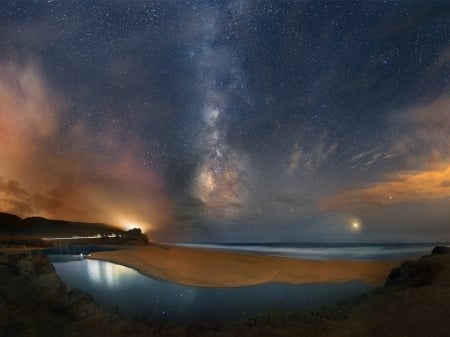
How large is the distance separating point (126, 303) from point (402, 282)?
1440 cm

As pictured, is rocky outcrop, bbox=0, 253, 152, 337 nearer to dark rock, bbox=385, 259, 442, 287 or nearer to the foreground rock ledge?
the foreground rock ledge

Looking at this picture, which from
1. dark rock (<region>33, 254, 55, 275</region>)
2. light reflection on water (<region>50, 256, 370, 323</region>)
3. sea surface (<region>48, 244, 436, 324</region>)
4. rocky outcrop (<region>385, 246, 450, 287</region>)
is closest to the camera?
dark rock (<region>33, 254, 55, 275</region>)

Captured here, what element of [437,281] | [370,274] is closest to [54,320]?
[437,281]

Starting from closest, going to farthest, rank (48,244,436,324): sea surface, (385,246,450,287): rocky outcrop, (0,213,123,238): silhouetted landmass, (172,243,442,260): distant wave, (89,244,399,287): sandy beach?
1. (385,246,450,287): rocky outcrop
2. (48,244,436,324): sea surface
3. (89,244,399,287): sandy beach
4. (172,243,442,260): distant wave
5. (0,213,123,238): silhouetted landmass

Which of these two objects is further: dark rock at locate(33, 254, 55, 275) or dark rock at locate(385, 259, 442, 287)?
dark rock at locate(385, 259, 442, 287)

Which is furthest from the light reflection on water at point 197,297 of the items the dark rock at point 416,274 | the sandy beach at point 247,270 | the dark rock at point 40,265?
the dark rock at point 40,265

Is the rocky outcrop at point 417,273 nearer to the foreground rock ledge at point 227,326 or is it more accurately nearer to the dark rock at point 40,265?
the foreground rock ledge at point 227,326

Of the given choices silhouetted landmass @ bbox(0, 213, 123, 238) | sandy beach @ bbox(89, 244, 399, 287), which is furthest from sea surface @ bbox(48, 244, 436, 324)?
silhouetted landmass @ bbox(0, 213, 123, 238)

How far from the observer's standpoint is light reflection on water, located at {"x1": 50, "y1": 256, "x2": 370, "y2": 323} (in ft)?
47.2

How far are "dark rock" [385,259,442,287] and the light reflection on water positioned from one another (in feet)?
10.5

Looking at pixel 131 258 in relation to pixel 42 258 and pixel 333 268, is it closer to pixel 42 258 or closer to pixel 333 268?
pixel 42 258

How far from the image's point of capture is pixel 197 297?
56.3 feet

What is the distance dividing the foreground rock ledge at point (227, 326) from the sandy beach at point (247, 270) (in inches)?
290

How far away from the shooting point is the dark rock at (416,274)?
1370 centimetres
